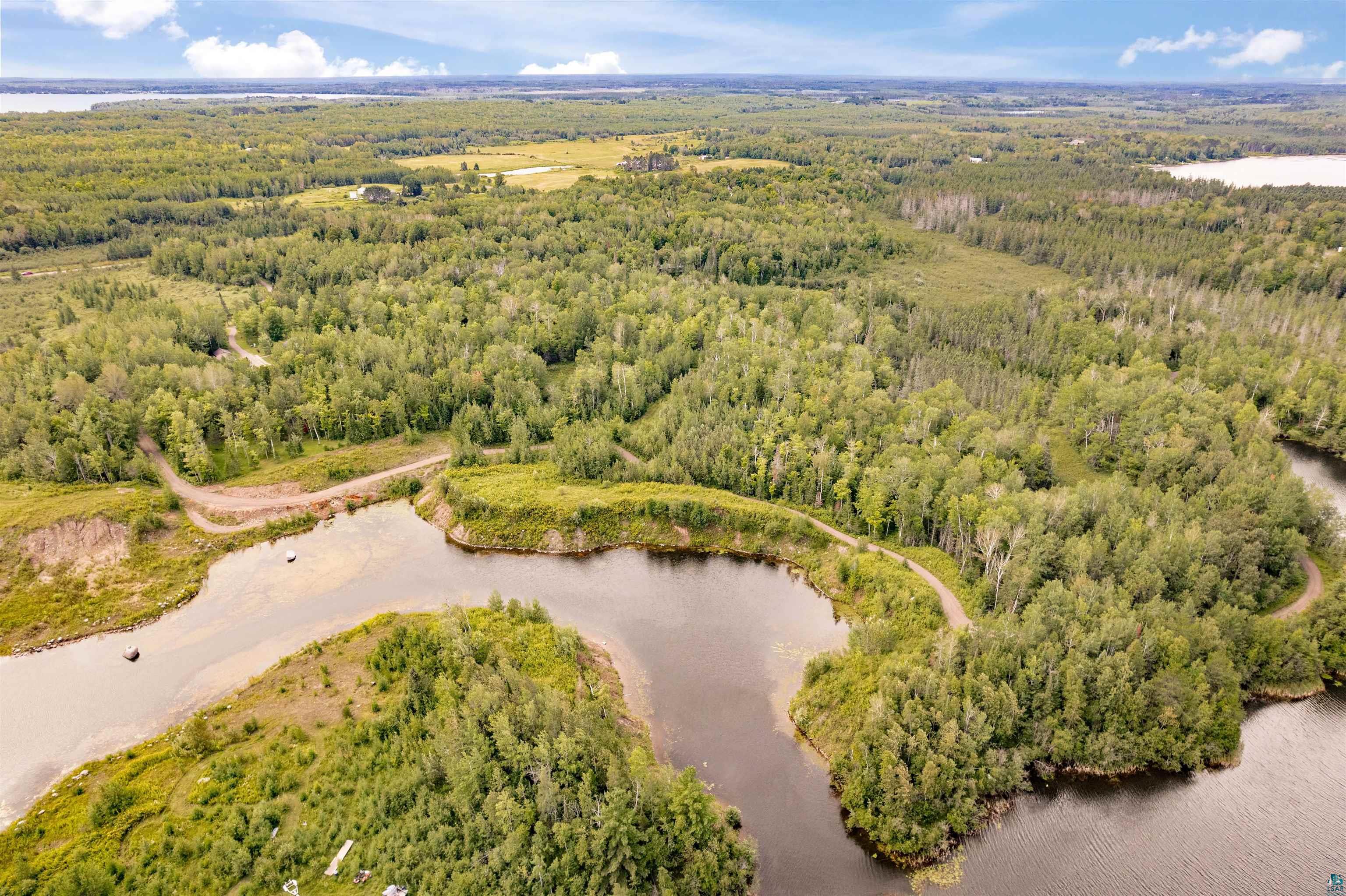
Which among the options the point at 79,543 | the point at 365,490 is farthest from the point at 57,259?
the point at 365,490

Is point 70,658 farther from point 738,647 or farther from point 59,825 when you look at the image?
point 738,647

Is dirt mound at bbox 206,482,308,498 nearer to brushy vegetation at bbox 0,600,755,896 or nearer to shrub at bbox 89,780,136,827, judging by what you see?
brushy vegetation at bbox 0,600,755,896

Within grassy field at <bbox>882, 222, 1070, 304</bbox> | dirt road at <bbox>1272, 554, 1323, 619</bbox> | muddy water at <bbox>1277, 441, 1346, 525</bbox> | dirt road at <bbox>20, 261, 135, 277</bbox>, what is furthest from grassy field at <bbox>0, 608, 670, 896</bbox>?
dirt road at <bbox>20, 261, 135, 277</bbox>

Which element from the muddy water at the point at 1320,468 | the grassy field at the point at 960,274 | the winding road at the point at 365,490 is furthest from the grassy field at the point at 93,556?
the muddy water at the point at 1320,468

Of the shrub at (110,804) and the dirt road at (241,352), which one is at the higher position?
the dirt road at (241,352)

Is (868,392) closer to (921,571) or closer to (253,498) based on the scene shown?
(921,571)

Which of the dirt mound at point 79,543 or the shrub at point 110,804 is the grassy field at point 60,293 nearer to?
the dirt mound at point 79,543
